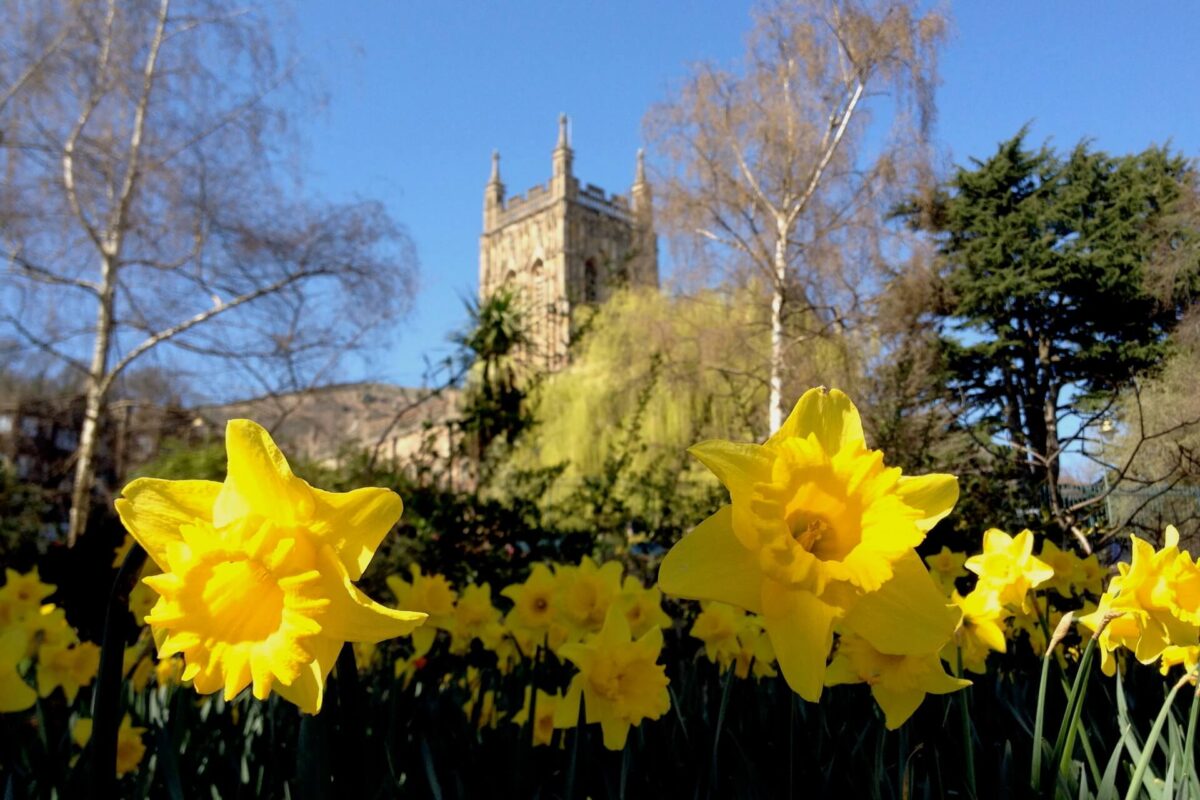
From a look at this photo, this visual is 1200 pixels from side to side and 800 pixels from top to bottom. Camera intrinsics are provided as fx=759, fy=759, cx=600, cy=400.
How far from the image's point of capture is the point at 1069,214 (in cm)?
381

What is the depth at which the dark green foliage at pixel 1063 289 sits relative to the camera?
320 centimetres

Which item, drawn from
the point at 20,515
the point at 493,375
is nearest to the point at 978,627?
the point at 493,375

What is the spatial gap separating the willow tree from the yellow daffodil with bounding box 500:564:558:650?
6900mm

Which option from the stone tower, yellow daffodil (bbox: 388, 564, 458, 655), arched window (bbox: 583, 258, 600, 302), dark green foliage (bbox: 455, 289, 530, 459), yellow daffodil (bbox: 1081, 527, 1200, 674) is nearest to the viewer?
yellow daffodil (bbox: 1081, 527, 1200, 674)

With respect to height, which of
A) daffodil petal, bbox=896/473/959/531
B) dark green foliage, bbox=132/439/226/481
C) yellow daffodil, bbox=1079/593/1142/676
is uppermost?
dark green foliage, bbox=132/439/226/481

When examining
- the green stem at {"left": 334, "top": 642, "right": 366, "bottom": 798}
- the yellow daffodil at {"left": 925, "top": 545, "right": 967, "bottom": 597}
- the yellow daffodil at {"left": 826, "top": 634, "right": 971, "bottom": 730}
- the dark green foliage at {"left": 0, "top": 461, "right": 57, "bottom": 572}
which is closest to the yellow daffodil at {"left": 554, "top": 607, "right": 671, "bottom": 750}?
the yellow daffodil at {"left": 826, "top": 634, "right": 971, "bottom": 730}

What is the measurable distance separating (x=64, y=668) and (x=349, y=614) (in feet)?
3.74

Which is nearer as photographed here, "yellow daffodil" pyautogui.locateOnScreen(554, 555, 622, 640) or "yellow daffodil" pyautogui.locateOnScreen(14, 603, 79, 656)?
"yellow daffodil" pyautogui.locateOnScreen(554, 555, 622, 640)

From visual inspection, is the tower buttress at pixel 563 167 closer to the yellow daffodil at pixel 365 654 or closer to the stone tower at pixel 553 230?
the stone tower at pixel 553 230

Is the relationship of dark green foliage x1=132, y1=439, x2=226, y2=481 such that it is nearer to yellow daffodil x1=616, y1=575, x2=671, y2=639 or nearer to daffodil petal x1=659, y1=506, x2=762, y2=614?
yellow daffodil x1=616, y1=575, x2=671, y2=639

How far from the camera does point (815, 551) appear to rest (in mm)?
524

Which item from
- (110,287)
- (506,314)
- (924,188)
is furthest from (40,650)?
(924,188)

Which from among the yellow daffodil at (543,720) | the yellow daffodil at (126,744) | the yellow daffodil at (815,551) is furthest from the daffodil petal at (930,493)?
the yellow daffodil at (126,744)

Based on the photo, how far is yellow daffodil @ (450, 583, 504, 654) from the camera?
4.59 feet
